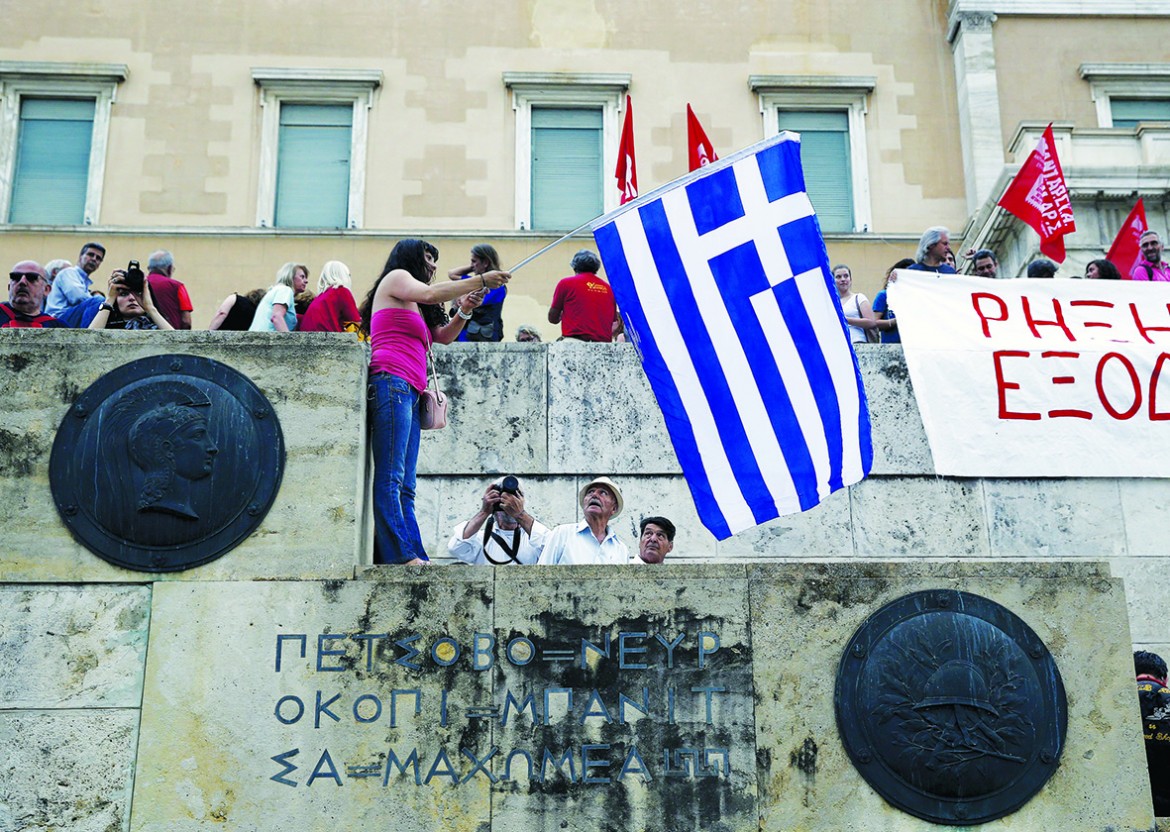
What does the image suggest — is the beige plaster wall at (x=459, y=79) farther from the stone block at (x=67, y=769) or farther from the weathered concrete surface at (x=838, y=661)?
the stone block at (x=67, y=769)

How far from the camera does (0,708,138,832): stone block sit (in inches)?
237

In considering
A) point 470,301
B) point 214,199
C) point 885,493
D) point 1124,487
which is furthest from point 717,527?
point 214,199

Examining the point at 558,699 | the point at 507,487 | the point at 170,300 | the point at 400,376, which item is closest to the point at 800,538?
the point at 507,487

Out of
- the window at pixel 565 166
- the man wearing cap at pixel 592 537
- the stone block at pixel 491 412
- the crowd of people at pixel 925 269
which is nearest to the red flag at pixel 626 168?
the crowd of people at pixel 925 269

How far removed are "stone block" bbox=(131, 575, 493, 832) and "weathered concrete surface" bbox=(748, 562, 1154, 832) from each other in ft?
3.87

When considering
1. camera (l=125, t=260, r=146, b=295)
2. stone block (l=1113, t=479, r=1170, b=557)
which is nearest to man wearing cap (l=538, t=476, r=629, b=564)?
camera (l=125, t=260, r=146, b=295)

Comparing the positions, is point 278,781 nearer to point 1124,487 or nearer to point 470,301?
point 470,301

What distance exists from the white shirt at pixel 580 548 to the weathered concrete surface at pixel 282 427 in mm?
1599

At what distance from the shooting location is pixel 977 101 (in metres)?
23.8

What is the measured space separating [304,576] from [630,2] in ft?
64.4

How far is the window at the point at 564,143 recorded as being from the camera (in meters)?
23.7

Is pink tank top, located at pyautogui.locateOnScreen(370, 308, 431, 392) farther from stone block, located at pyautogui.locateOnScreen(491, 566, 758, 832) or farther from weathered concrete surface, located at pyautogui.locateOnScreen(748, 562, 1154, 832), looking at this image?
weathered concrete surface, located at pyautogui.locateOnScreen(748, 562, 1154, 832)

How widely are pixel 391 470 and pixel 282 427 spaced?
586 millimetres

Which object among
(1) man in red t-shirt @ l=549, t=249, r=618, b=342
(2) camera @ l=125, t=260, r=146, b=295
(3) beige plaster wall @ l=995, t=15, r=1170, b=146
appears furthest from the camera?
(3) beige plaster wall @ l=995, t=15, r=1170, b=146
